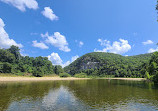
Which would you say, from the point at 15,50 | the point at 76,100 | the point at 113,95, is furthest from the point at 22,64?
the point at 113,95

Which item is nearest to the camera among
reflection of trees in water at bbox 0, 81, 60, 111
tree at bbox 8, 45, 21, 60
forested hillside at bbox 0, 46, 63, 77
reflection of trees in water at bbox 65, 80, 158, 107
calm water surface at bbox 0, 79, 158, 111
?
calm water surface at bbox 0, 79, 158, 111

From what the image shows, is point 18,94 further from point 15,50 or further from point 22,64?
point 15,50

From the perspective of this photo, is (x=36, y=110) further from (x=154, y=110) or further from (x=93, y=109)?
(x=154, y=110)

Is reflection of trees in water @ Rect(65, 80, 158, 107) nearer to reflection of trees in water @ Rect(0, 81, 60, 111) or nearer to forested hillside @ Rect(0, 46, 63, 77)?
reflection of trees in water @ Rect(0, 81, 60, 111)

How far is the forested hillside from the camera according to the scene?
114 meters

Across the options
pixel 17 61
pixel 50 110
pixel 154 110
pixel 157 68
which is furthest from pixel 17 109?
pixel 17 61

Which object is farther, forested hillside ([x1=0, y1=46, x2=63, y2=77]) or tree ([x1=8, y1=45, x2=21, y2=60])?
tree ([x1=8, y1=45, x2=21, y2=60])

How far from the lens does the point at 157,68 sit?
6250 centimetres

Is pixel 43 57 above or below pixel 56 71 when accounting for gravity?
above

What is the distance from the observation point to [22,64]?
142m

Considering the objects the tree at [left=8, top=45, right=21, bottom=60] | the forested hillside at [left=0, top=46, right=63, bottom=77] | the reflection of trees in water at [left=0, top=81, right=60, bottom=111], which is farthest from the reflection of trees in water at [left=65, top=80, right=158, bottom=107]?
the tree at [left=8, top=45, right=21, bottom=60]

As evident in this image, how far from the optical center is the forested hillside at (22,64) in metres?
114

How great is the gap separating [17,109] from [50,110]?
19.4ft

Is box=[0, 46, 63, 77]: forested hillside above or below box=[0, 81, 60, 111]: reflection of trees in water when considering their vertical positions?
above
